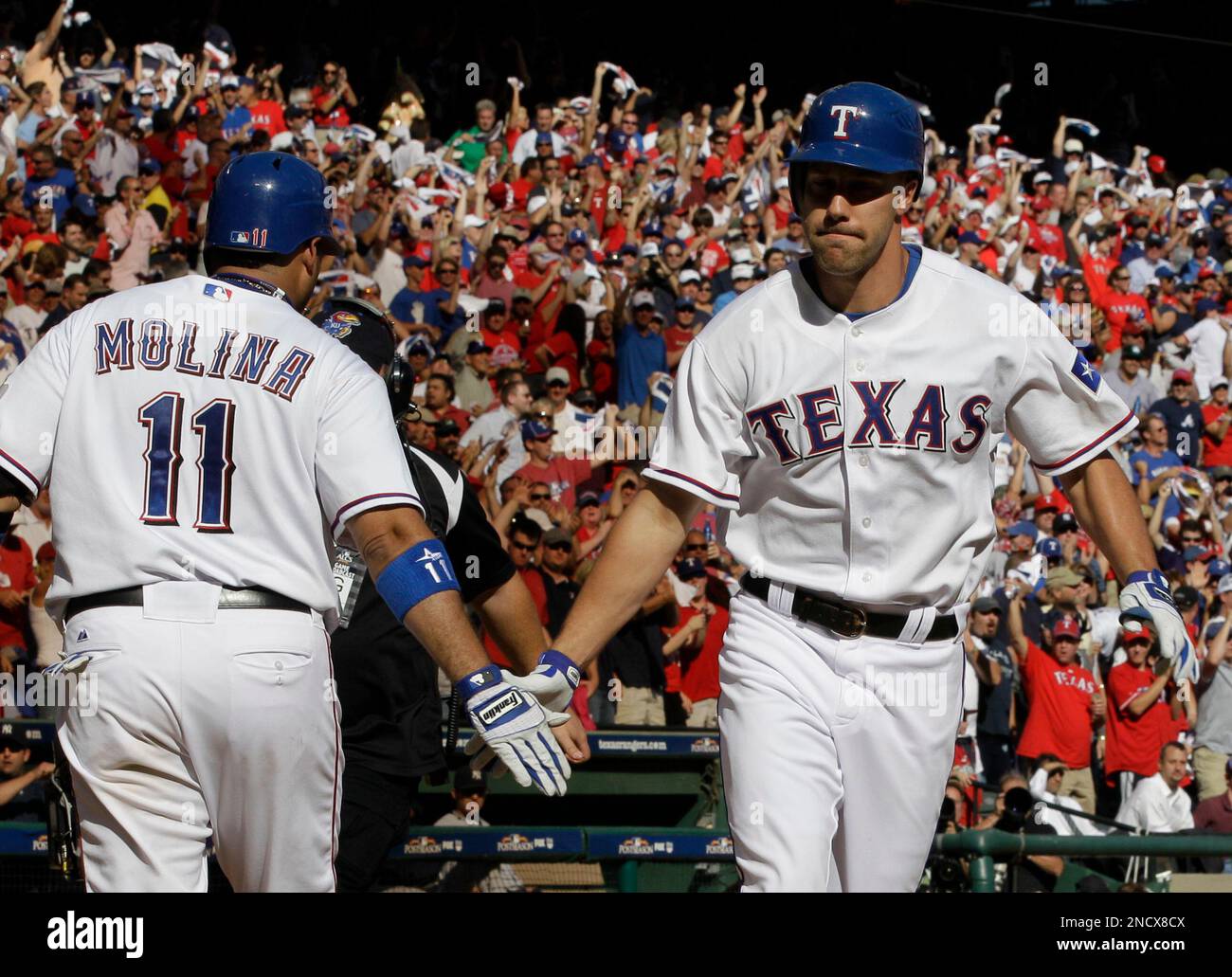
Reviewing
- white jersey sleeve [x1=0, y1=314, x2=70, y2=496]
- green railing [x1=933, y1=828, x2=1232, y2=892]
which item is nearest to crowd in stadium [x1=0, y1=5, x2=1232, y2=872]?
green railing [x1=933, y1=828, x2=1232, y2=892]

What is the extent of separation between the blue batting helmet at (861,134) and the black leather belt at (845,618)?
1001mm

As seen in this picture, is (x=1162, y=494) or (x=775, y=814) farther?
(x=1162, y=494)

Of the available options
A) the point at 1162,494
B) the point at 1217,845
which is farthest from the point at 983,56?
the point at 1217,845

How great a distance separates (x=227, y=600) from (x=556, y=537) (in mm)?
5861

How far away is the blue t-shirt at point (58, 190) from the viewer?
40.4ft

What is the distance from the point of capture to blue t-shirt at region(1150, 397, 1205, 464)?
1431 cm

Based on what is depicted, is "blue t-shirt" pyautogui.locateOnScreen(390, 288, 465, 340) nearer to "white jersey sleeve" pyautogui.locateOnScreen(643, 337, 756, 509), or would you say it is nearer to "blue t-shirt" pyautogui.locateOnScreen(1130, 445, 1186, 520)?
"blue t-shirt" pyautogui.locateOnScreen(1130, 445, 1186, 520)

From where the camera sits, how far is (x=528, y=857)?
6.52 metres

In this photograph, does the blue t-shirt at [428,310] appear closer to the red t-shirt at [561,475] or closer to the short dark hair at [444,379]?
the short dark hair at [444,379]

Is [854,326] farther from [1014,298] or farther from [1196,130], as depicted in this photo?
[1196,130]

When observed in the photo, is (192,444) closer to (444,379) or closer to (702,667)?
(702,667)

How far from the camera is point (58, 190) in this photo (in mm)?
12461

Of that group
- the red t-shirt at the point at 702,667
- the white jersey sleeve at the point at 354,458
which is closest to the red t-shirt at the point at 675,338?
the red t-shirt at the point at 702,667

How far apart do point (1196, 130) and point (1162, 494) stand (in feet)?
46.7
